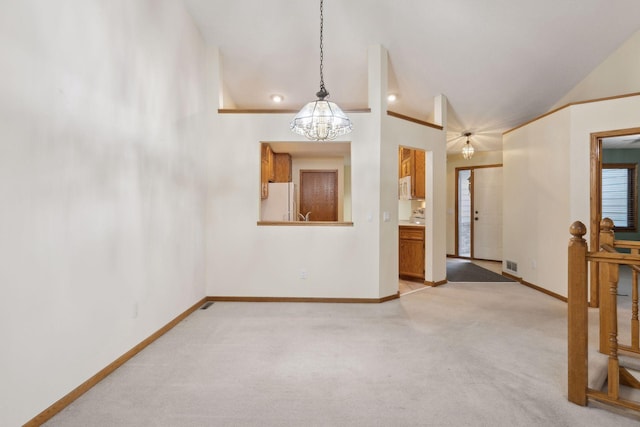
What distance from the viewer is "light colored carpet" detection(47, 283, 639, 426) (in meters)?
1.78

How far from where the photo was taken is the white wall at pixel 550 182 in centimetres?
384

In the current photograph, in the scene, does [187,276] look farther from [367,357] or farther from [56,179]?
[367,357]

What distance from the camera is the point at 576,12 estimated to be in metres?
3.38

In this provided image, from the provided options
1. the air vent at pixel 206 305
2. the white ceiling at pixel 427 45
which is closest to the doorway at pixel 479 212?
the white ceiling at pixel 427 45

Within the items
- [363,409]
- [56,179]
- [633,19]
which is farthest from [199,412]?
[633,19]

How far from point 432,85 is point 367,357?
409 centimetres

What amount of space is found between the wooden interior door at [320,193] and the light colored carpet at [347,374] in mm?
4010

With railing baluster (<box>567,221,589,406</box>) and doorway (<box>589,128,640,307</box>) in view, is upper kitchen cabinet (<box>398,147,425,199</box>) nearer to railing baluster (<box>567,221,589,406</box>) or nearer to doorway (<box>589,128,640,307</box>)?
doorway (<box>589,128,640,307</box>)

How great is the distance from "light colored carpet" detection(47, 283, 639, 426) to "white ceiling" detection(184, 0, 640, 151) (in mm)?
3248

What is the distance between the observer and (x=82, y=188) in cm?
202

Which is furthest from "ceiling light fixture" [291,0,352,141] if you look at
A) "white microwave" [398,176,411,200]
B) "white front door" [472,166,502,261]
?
"white front door" [472,166,502,261]

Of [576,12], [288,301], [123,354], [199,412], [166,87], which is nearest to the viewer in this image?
[199,412]

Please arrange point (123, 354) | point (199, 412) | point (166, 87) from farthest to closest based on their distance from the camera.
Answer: point (166, 87), point (123, 354), point (199, 412)

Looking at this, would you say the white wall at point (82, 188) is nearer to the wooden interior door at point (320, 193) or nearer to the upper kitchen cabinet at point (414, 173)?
the upper kitchen cabinet at point (414, 173)
